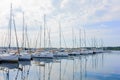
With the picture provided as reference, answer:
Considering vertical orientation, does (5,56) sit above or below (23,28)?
below

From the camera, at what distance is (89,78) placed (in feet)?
95.6

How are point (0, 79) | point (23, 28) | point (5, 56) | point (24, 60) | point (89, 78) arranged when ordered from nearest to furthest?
point (0, 79) → point (89, 78) → point (5, 56) → point (24, 60) → point (23, 28)

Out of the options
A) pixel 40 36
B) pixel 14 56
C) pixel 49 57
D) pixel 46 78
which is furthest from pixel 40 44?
pixel 46 78

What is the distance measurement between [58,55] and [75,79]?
5296 centimetres

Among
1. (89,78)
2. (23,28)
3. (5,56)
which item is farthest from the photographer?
(23,28)

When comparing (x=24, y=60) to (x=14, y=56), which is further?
(x=24, y=60)

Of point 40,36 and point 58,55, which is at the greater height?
point 40,36

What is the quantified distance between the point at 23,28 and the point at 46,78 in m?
41.2

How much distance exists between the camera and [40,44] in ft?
257

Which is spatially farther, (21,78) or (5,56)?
(5,56)

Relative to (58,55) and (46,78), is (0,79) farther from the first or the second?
(58,55)

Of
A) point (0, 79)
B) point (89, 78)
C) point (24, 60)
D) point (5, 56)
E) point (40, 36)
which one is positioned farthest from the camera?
point (40, 36)

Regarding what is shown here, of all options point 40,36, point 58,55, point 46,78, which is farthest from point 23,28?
point 46,78

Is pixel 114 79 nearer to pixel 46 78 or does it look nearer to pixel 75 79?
pixel 75 79
